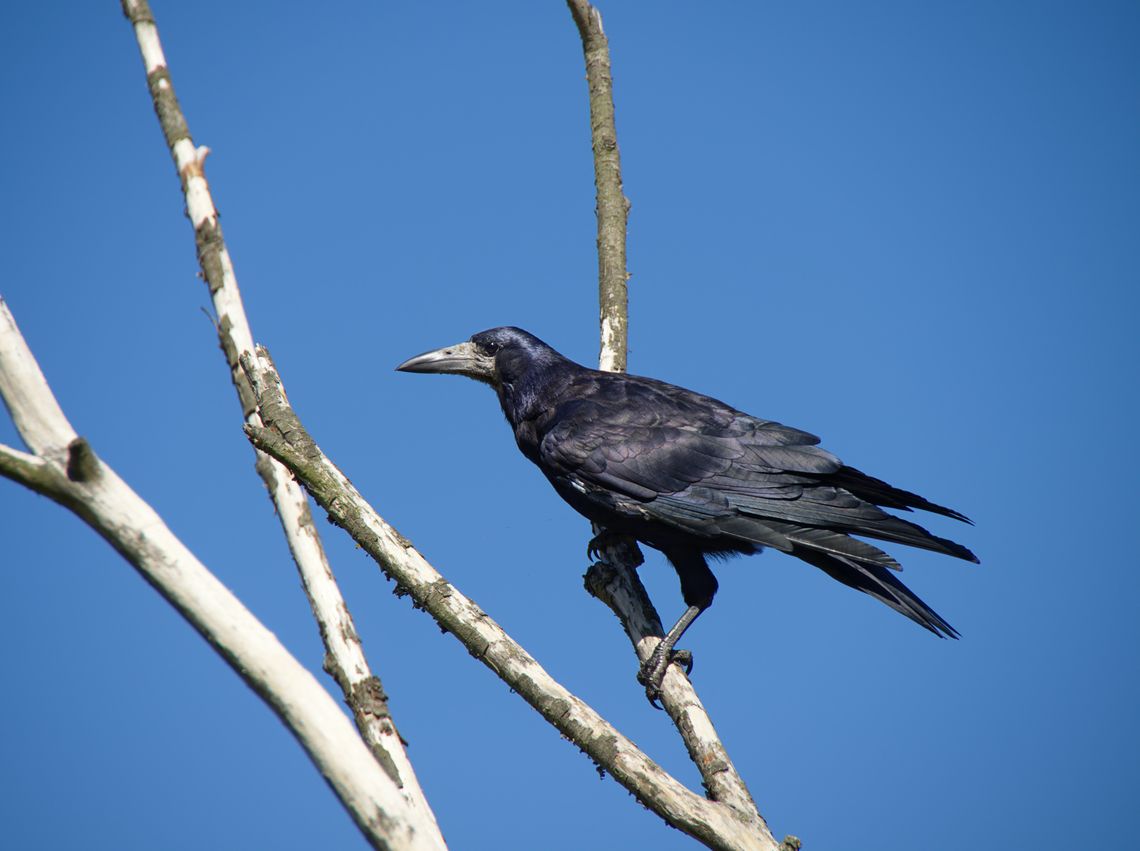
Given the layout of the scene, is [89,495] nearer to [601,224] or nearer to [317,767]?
[317,767]

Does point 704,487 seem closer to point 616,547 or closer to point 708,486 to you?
point 708,486

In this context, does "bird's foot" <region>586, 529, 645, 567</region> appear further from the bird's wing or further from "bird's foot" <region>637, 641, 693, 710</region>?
"bird's foot" <region>637, 641, 693, 710</region>

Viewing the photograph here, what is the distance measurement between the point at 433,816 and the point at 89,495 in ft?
5.41

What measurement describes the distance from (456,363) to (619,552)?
1.84 meters

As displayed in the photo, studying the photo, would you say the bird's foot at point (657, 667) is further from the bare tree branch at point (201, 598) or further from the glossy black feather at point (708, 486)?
the bare tree branch at point (201, 598)

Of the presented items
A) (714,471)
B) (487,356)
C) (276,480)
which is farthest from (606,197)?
(276,480)

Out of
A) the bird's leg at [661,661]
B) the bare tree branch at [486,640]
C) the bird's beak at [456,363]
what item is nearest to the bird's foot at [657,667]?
the bird's leg at [661,661]

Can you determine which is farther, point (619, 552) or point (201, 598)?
point (619, 552)

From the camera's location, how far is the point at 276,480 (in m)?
5.62

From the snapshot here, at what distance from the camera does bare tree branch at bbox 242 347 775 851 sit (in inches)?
144

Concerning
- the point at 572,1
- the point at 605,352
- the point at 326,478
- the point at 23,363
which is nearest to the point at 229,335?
the point at 326,478

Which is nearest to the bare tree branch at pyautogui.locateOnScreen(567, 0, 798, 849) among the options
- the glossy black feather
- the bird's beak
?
the glossy black feather

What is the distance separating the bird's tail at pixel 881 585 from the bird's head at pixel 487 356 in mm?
2182

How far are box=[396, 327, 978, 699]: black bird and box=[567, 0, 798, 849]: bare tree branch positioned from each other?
20 cm
